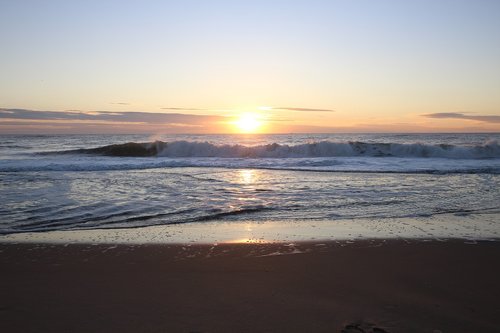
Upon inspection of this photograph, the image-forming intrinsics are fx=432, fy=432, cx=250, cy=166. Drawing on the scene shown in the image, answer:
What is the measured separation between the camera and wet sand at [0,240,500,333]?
3.45 metres

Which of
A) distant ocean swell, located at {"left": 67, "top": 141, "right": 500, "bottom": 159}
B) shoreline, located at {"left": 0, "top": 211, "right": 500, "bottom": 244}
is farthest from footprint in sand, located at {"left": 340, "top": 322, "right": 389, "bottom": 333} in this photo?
distant ocean swell, located at {"left": 67, "top": 141, "right": 500, "bottom": 159}

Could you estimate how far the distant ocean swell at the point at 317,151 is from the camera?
99.8 ft

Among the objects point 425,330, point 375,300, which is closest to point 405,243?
point 375,300

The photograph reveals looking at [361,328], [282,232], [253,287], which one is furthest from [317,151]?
[361,328]

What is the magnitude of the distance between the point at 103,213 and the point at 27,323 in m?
4.94

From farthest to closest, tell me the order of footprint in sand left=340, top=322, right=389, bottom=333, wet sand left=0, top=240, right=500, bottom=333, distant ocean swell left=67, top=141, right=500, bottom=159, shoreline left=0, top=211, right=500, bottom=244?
1. distant ocean swell left=67, top=141, right=500, bottom=159
2. shoreline left=0, top=211, right=500, bottom=244
3. wet sand left=0, top=240, right=500, bottom=333
4. footprint in sand left=340, top=322, right=389, bottom=333

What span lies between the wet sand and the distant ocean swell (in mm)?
25154

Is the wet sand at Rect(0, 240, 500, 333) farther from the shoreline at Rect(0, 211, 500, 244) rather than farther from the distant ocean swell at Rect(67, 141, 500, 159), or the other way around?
the distant ocean swell at Rect(67, 141, 500, 159)

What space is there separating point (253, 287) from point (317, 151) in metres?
28.2

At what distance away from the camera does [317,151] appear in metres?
31.9

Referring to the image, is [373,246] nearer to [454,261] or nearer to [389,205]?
[454,261]

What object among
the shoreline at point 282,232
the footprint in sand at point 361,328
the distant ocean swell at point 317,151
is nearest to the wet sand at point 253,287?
the footprint in sand at point 361,328

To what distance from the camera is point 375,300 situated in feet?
13.0

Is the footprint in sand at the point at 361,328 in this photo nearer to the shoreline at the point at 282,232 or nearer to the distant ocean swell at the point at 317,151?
the shoreline at the point at 282,232
